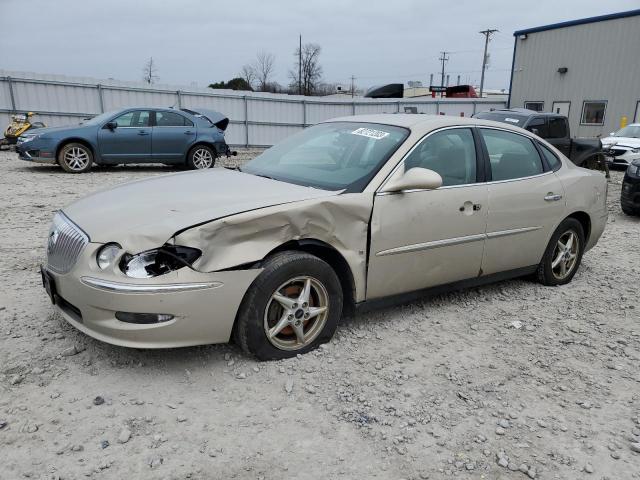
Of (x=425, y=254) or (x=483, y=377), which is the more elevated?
(x=425, y=254)

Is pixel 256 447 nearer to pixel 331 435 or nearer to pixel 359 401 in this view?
pixel 331 435

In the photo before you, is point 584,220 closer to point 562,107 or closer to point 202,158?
point 202,158

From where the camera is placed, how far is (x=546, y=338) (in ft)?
12.4

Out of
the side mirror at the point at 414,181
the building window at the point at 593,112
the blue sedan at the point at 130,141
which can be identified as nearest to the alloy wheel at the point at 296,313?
the side mirror at the point at 414,181

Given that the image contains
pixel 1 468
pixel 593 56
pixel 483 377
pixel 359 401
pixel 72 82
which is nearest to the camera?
pixel 1 468

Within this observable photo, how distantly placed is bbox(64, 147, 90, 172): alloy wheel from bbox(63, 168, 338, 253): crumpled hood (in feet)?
28.3

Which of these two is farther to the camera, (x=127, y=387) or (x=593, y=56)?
(x=593, y=56)

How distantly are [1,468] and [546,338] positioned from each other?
3.42 m

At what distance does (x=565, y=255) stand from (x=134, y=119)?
999cm

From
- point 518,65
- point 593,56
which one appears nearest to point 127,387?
point 593,56

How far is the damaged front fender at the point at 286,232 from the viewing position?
2830 mm

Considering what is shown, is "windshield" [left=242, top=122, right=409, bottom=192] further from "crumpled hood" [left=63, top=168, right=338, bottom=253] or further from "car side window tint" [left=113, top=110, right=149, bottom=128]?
"car side window tint" [left=113, top=110, right=149, bottom=128]

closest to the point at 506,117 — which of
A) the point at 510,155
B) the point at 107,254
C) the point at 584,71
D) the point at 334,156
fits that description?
the point at 510,155

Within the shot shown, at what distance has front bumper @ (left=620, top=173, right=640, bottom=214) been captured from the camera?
8.01 metres
